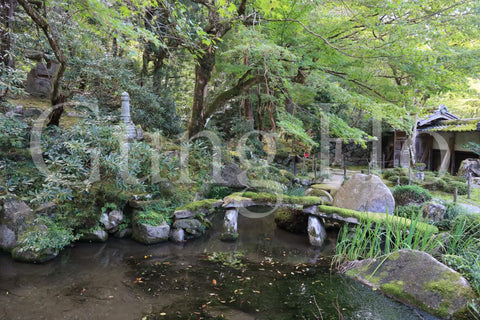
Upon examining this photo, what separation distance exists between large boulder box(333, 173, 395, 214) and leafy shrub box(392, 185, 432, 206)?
143cm

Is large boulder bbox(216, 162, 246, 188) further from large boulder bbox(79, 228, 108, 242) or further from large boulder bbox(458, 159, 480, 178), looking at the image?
large boulder bbox(458, 159, 480, 178)

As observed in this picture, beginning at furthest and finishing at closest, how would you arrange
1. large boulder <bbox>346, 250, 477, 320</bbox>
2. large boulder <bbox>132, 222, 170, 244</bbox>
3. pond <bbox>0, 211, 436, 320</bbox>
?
large boulder <bbox>132, 222, 170, 244</bbox>, pond <bbox>0, 211, 436, 320</bbox>, large boulder <bbox>346, 250, 477, 320</bbox>

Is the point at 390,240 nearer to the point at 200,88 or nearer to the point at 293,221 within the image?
the point at 293,221

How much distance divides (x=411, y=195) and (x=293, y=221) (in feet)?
11.9

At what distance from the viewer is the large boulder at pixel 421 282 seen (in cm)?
364

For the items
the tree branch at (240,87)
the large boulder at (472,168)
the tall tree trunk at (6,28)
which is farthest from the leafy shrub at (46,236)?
the large boulder at (472,168)

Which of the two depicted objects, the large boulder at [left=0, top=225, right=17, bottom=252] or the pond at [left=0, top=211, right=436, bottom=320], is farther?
the large boulder at [left=0, top=225, right=17, bottom=252]

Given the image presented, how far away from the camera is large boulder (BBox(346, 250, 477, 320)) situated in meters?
3.64

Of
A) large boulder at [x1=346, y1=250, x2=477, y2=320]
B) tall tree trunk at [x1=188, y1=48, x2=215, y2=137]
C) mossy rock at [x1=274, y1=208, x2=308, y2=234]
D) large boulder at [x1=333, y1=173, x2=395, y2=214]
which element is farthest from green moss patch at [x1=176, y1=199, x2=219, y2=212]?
tall tree trunk at [x1=188, y1=48, x2=215, y2=137]

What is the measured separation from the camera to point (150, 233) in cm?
627

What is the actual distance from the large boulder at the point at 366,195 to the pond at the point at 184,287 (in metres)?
1.72

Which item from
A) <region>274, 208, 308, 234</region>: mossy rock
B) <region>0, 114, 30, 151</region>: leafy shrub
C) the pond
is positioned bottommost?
the pond

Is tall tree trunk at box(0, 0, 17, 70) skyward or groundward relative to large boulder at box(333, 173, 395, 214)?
skyward

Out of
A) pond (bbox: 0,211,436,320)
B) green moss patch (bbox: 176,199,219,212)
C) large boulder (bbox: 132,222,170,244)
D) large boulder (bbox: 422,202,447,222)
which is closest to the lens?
pond (bbox: 0,211,436,320)
